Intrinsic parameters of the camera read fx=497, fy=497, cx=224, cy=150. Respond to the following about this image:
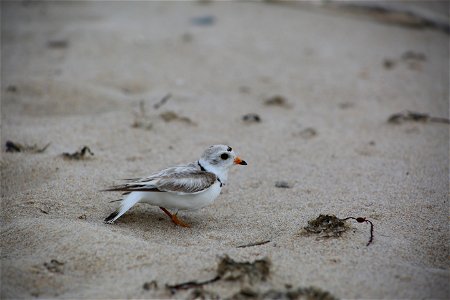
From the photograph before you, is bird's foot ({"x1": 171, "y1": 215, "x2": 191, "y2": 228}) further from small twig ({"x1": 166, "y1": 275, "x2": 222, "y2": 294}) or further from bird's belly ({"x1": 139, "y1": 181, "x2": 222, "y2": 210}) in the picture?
small twig ({"x1": 166, "y1": 275, "x2": 222, "y2": 294})

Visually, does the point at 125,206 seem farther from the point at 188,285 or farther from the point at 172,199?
the point at 188,285

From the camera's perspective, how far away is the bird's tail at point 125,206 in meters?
4.08

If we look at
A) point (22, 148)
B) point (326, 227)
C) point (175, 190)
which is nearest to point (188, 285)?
point (175, 190)

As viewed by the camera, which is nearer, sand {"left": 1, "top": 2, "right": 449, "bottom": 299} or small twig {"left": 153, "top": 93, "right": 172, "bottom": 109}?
sand {"left": 1, "top": 2, "right": 449, "bottom": 299}

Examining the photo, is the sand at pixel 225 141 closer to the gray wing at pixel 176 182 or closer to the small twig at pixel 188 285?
the small twig at pixel 188 285

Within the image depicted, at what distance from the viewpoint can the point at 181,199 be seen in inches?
165

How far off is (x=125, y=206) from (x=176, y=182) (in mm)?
466

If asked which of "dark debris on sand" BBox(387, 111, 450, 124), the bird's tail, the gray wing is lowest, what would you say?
the bird's tail

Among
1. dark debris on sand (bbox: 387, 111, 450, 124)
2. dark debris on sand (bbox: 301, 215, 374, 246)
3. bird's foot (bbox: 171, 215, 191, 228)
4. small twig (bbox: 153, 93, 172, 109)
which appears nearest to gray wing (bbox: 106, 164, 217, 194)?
bird's foot (bbox: 171, 215, 191, 228)

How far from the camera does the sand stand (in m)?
3.42

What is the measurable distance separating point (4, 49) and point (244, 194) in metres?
6.07

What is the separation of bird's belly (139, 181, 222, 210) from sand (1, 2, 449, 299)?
0.66ft

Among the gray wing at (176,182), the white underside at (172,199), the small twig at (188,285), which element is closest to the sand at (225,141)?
the small twig at (188,285)

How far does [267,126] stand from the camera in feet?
21.9
